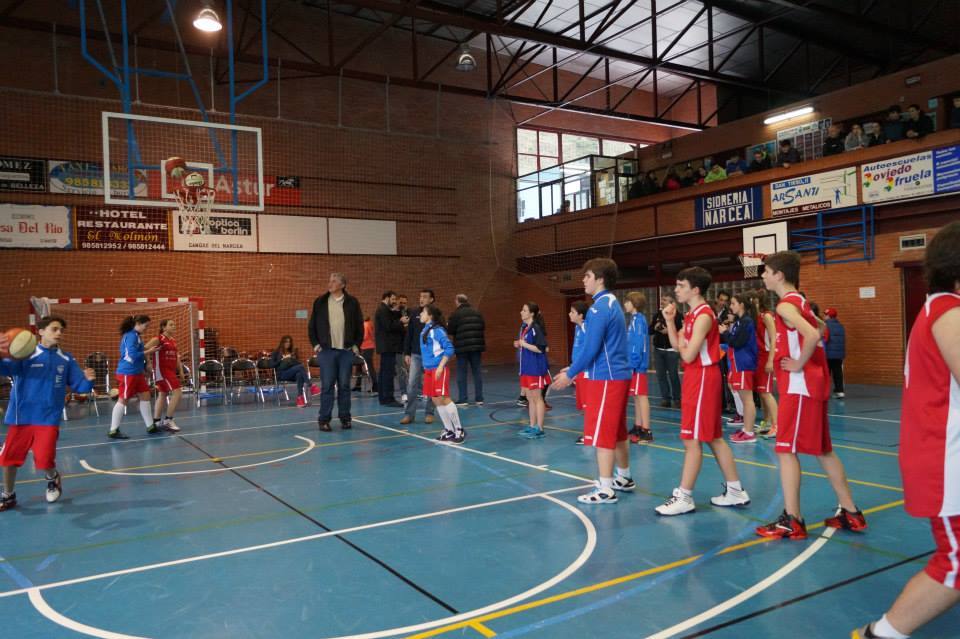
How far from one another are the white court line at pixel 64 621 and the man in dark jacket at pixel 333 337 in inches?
227

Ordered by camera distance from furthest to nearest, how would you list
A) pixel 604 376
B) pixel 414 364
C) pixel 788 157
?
pixel 788 157, pixel 414 364, pixel 604 376

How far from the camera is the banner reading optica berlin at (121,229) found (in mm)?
16688

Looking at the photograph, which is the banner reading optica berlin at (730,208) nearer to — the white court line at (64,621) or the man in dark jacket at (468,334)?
the man in dark jacket at (468,334)

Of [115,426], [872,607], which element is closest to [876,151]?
[872,607]

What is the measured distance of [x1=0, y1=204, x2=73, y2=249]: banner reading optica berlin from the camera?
51.9 ft

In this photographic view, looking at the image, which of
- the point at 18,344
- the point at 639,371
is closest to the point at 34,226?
the point at 18,344

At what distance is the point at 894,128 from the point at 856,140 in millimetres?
1012

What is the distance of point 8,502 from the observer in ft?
19.0

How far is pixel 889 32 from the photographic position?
18.0 m

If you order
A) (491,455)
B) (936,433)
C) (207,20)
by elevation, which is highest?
(207,20)

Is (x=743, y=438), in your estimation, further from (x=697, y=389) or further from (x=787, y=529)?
(x=787, y=529)

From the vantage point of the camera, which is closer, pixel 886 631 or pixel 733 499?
pixel 886 631

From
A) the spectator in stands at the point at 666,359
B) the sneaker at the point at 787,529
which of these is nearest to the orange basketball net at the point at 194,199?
the spectator in stands at the point at 666,359

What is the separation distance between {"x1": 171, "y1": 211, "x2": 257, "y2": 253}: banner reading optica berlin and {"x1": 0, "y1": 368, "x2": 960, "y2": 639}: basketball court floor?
11.2 metres
